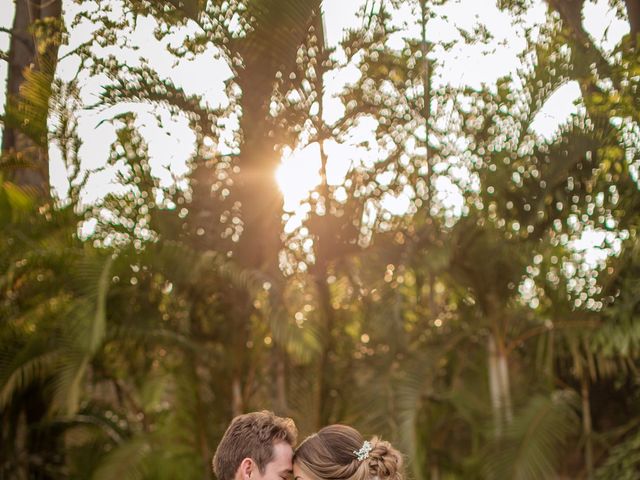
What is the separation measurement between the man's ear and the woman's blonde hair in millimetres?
222

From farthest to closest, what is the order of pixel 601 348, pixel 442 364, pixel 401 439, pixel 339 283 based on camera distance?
pixel 442 364 < pixel 339 283 < pixel 601 348 < pixel 401 439

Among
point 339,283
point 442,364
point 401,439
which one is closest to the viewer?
point 401,439

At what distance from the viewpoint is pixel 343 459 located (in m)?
4.32

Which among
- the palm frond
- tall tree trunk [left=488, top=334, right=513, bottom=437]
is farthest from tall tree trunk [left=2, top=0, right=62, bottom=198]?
the palm frond

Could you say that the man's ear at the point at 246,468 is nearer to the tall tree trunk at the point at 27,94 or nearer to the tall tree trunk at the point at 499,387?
the tall tree trunk at the point at 499,387

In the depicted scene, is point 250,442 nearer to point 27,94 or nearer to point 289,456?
point 289,456

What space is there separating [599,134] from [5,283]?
19.7 feet

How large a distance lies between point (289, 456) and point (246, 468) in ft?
0.68

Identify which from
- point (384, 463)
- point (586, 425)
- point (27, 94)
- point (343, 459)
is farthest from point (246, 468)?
point (586, 425)

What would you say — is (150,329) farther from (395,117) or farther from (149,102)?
(395,117)

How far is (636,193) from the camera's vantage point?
419 inches

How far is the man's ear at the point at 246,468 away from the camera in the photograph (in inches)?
167

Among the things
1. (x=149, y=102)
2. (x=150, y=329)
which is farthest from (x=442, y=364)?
(x=149, y=102)

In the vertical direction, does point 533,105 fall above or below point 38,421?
above
